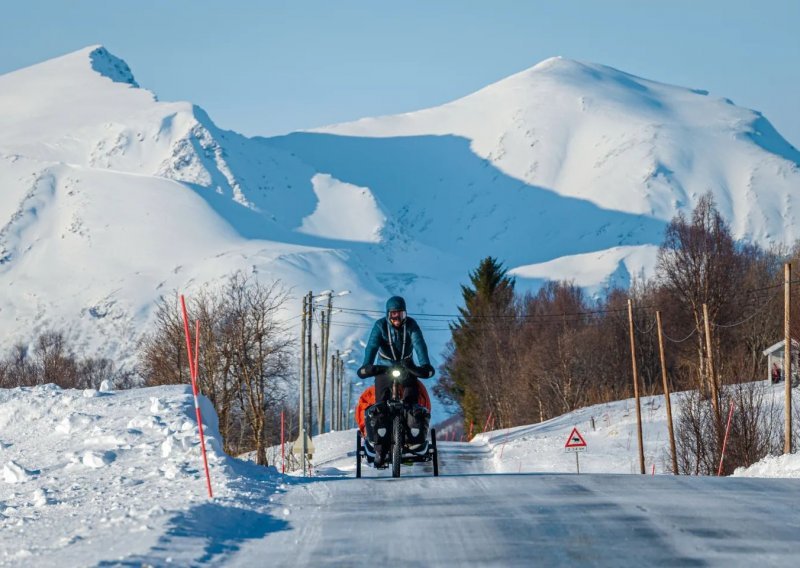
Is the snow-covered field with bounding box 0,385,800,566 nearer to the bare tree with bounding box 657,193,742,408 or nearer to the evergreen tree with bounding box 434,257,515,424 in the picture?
the bare tree with bounding box 657,193,742,408

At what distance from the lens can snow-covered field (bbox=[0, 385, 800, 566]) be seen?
366 inches

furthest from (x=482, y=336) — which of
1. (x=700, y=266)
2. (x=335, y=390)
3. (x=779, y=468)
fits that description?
(x=779, y=468)

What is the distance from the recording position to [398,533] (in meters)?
10.0

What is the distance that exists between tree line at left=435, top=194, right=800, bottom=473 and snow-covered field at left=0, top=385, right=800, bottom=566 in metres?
42.2

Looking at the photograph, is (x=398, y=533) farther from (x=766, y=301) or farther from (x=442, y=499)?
(x=766, y=301)

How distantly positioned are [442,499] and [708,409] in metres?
28.6

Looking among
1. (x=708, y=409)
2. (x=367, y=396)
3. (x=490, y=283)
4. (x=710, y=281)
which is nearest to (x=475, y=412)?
(x=490, y=283)

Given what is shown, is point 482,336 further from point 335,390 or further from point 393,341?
point 393,341

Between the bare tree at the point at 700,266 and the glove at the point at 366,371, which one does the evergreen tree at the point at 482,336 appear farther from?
the glove at the point at 366,371

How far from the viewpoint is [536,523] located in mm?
10453

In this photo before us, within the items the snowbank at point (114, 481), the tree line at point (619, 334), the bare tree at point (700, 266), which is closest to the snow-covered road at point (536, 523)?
the snowbank at point (114, 481)

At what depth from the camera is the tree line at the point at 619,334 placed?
6962 cm

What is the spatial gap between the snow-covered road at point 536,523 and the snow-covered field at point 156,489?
5 centimetres

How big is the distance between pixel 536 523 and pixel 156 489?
3.86 m
